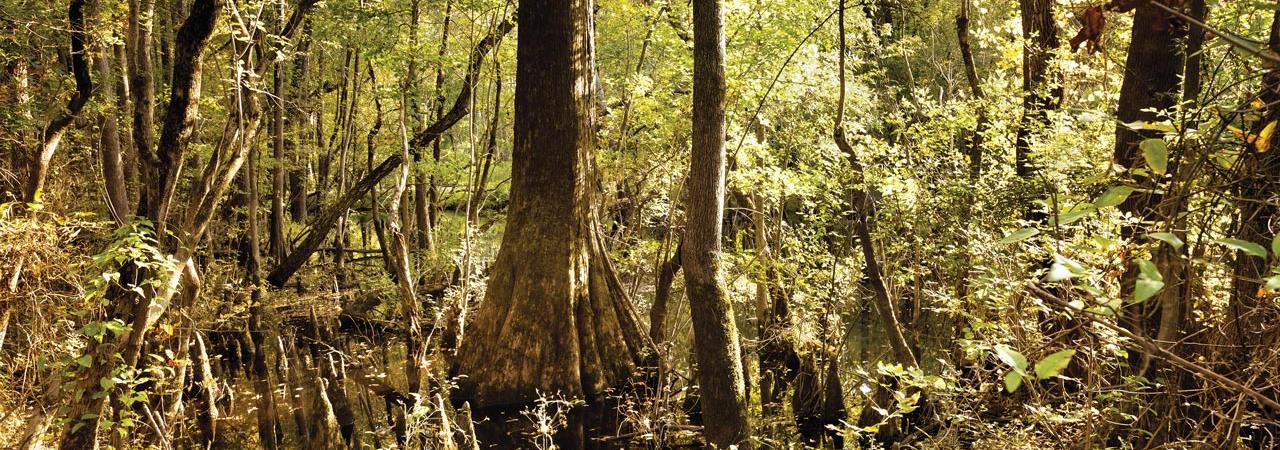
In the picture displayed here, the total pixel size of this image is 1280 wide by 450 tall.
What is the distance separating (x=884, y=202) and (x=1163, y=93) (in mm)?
4111

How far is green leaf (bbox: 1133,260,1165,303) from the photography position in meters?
1.29

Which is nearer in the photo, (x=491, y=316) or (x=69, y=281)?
(x=69, y=281)

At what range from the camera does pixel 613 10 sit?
36.1 ft

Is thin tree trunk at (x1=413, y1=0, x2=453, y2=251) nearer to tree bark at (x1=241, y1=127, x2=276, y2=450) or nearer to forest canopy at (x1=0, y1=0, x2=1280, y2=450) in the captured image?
forest canopy at (x1=0, y1=0, x2=1280, y2=450)

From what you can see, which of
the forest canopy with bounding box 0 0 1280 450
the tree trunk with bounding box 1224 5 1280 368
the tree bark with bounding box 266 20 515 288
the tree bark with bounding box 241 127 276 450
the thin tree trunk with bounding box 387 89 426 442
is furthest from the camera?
the tree bark with bounding box 266 20 515 288

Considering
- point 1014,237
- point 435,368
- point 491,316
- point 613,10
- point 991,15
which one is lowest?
point 435,368

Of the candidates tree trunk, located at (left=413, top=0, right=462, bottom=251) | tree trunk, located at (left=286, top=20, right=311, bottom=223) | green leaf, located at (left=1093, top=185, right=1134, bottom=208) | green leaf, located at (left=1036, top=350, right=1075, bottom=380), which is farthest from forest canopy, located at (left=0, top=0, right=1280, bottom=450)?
tree trunk, located at (left=286, top=20, right=311, bottom=223)

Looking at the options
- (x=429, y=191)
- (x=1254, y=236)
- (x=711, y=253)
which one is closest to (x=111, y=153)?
(x=711, y=253)

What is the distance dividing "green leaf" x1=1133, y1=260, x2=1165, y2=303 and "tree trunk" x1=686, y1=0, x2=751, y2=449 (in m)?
4.55

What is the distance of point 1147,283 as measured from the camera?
4.29ft

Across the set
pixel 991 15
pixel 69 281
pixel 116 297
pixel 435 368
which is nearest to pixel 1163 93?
pixel 116 297

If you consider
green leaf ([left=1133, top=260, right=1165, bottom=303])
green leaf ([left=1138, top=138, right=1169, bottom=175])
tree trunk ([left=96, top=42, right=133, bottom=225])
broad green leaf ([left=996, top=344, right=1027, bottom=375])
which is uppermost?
tree trunk ([left=96, top=42, right=133, bottom=225])

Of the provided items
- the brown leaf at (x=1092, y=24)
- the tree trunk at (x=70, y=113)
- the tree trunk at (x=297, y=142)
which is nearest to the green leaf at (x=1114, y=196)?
the brown leaf at (x=1092, y=24)

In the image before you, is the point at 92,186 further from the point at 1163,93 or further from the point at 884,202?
the point at 1163,93
